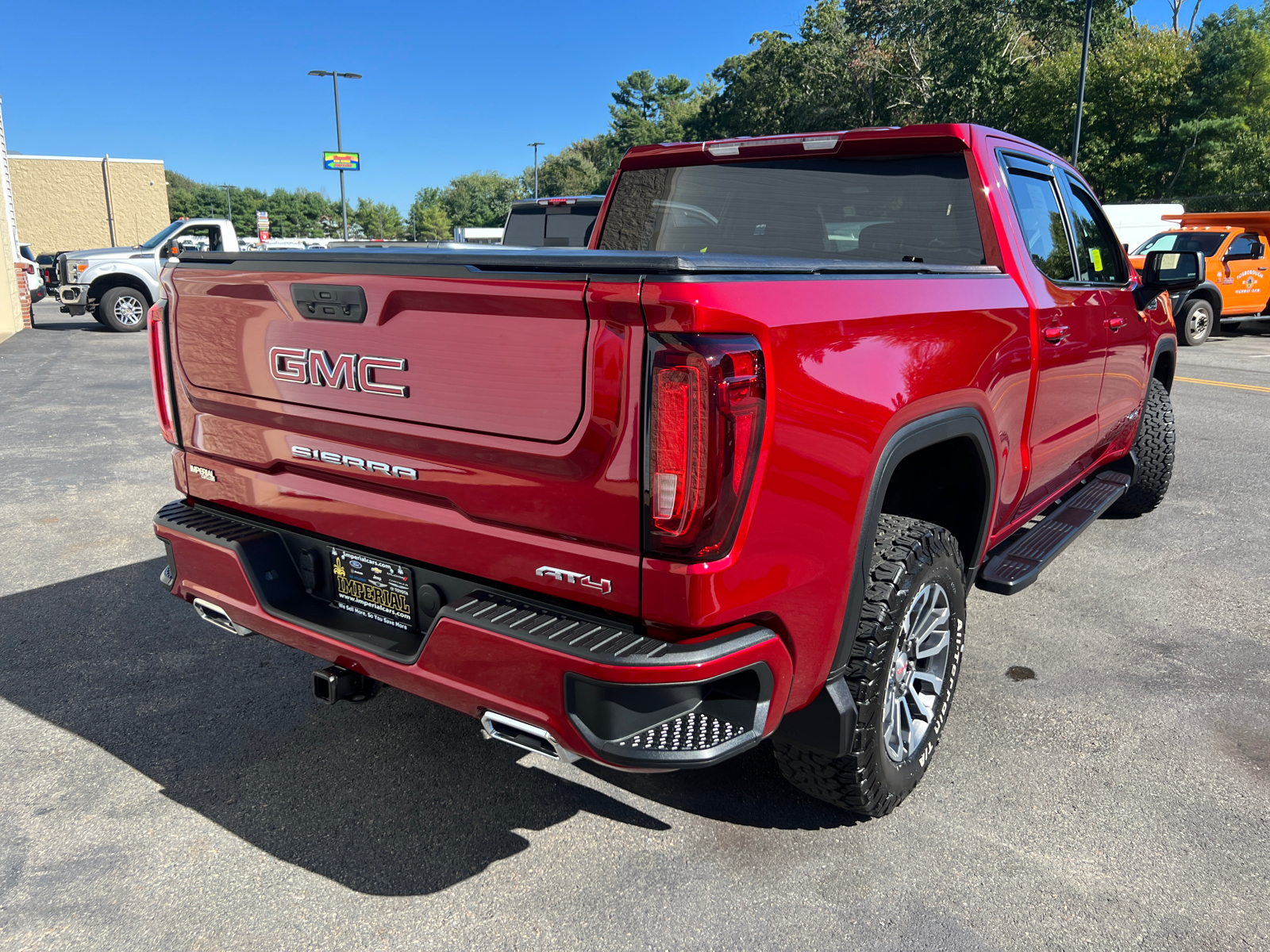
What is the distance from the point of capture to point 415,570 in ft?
7.81

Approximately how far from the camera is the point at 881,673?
8.11 ft

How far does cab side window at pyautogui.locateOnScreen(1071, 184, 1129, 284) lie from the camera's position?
13.8ft

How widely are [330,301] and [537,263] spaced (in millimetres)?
659

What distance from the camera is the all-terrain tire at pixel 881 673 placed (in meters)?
2.45

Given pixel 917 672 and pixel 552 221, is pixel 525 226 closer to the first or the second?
pixel 552 221

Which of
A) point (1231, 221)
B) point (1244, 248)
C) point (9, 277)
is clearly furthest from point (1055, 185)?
point (9, 277)

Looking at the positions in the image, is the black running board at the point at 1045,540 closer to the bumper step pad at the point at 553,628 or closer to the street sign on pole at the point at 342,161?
the bumper step pad at the point at 553,628

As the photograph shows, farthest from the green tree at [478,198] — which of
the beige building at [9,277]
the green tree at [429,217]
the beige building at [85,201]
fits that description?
the beige building at [9,277]

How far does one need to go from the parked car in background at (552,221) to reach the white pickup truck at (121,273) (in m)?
6.81

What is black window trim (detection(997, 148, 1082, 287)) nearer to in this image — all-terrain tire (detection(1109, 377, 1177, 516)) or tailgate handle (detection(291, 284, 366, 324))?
all-terrain tire (detection(1109, 377, 1177, 516))

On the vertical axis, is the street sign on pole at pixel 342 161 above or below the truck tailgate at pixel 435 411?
above

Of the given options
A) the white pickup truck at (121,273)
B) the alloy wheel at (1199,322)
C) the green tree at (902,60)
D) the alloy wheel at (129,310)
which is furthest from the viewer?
the green tree at (902,60)

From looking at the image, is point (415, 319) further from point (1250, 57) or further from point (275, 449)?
point (1250, 57)

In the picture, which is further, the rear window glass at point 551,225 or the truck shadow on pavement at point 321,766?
the rear window glass at point 551,225
